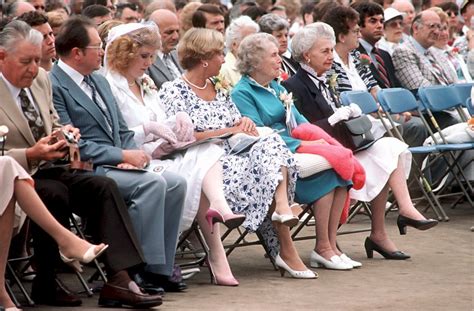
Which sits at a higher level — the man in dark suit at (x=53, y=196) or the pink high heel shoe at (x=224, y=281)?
the man in dark suit at (x=53, y=196)

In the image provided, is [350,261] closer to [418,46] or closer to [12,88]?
[12,88]

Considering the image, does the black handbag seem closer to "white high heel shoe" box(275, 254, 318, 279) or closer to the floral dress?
the floral dress

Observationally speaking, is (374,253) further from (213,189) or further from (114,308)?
(114,308)

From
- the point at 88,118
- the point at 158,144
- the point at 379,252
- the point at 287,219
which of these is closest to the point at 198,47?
the point at 158,144

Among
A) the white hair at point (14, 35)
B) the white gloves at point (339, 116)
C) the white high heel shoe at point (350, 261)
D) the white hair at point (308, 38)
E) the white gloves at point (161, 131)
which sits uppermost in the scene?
the white hair at point (14, 35)

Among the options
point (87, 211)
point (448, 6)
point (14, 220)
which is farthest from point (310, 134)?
point (448, 6)

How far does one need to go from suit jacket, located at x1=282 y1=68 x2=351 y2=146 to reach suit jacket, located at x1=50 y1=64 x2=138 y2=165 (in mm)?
1883

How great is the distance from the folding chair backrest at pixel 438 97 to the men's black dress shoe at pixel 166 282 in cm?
457

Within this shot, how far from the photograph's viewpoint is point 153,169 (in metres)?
8.00

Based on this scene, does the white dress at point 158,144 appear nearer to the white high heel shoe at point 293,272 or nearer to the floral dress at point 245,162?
the floral dress at point 245,162

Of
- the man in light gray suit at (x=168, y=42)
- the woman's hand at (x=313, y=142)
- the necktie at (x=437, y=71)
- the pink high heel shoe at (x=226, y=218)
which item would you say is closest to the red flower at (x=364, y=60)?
the necktie at (x=437, y=71)

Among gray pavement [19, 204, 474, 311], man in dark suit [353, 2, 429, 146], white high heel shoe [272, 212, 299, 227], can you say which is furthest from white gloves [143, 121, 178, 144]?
man in dark suit [353, 2, 429, 146]

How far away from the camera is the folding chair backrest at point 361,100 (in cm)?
1040

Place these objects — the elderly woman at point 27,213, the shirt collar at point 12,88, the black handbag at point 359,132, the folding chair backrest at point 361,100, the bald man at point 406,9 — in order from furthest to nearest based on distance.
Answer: the bald man at point 406,9 < the folding chair backrest at point 361,100 < the black handbag at point 359,132 < the shirt collar at point 12,88 < the elderly woman at point 27,213
